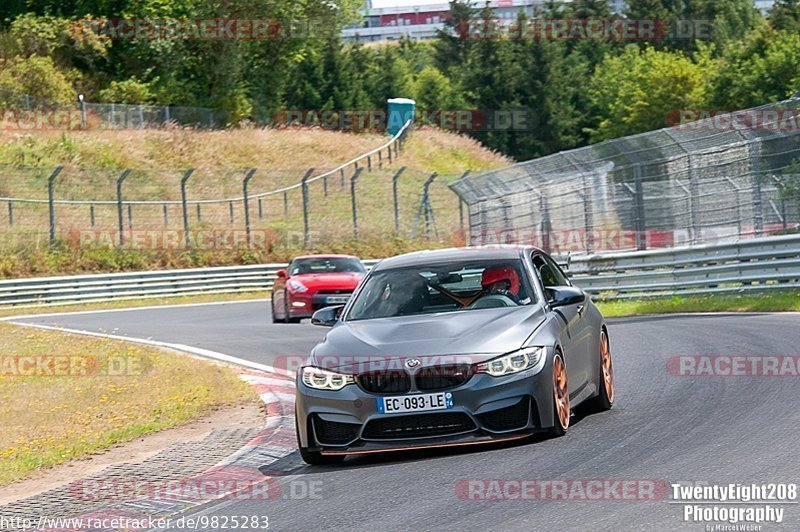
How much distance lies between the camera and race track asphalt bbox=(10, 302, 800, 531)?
636 centimetres

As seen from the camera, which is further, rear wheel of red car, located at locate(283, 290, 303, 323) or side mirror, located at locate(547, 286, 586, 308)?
rear wheel of red car, located at locate(283, 290, 303, 323)

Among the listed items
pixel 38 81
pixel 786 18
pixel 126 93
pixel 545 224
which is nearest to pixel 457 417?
pixel 545 224

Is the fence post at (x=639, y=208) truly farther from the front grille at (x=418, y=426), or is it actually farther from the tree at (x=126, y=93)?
the tree at (x=126, y=93)

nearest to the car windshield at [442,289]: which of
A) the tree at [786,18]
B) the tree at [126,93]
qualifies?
the tree at [126,93]

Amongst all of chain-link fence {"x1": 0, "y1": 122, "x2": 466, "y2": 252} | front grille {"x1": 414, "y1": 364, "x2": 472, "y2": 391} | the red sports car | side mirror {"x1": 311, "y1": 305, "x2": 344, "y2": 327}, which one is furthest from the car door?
chain-link fence {"x1": 0, "y1": 122, "x2": 466, "y2": 252}

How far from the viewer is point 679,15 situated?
113 metres

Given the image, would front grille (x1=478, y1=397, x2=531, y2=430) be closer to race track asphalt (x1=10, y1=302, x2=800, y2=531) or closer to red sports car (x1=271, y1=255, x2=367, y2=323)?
race track asphalt (x1=10, y1=302, x2=800, y2=531)

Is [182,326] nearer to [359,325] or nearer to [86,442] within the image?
[86,442]

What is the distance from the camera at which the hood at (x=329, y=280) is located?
2325 centimetres

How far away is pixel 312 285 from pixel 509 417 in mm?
15250

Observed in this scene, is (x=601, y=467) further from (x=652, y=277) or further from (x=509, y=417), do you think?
(x=652, y=277)

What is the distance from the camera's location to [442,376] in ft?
26.9

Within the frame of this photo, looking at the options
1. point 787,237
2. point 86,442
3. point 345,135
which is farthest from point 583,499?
point 345,135

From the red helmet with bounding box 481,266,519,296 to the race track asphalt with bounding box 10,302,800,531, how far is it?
1.12 m
